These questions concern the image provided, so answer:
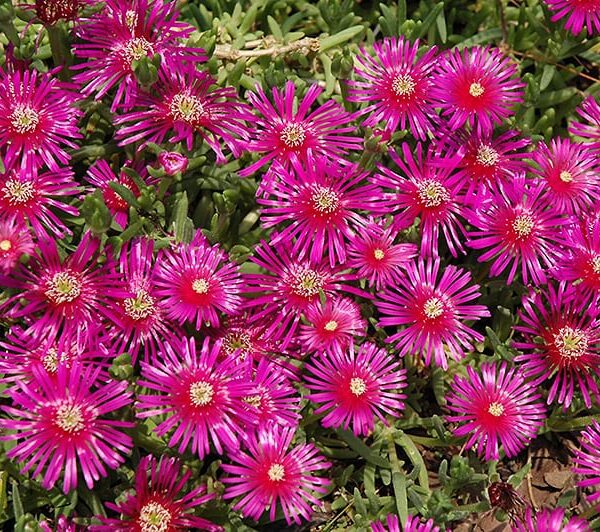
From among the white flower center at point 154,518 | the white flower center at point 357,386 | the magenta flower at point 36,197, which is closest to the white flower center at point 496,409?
the white flower center at point 357,386

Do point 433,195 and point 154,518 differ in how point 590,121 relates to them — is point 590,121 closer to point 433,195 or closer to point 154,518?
point 433,195

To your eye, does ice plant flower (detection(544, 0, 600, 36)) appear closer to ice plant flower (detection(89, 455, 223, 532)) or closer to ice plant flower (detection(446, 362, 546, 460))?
ice plant flower (detection(446, 362, 546, 460))

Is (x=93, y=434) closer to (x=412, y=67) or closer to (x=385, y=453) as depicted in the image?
(x=385, y=453)

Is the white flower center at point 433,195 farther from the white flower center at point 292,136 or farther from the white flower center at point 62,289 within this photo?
the white flower center at point 62,289

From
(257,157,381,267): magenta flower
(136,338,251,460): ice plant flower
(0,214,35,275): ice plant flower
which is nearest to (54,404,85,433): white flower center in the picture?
(136,338,251,460): ice plant flower

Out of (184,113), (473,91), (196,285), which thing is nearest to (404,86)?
(473,91)

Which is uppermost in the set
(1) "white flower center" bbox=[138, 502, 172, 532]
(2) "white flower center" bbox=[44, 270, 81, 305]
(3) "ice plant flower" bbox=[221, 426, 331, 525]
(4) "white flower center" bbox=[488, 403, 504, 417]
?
(2) "white flower center" bbox=[44, 270, 81, 305]
